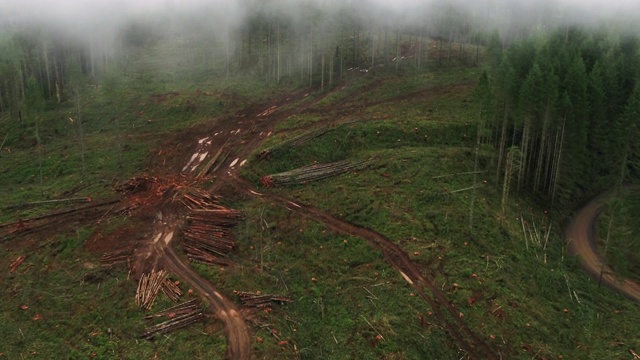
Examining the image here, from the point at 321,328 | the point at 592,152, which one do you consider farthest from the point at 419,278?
the point at 592,152

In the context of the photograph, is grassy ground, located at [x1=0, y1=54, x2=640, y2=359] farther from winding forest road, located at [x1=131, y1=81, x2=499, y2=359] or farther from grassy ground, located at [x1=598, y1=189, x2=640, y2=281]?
grassy ground, located at [x1=598, y1=189, x2=640, y2=281]

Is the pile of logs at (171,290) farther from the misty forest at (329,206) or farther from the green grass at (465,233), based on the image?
the green grass at (465,233)

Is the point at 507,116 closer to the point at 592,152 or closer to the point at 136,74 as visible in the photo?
the point at 592,152

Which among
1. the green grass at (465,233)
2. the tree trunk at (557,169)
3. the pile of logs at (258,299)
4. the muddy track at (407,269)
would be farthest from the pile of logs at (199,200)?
the tree trunk at (557,169)

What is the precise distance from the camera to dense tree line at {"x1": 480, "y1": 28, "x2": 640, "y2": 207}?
4569 cm

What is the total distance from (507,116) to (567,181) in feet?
32.7

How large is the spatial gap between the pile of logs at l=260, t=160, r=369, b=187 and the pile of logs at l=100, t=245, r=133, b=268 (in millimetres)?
15178

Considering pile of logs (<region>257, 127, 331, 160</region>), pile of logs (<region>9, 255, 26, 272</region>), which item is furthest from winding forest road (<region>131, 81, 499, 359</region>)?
pile of logs (<region>9, 255, 26, 272</region>)

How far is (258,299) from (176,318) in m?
5.73

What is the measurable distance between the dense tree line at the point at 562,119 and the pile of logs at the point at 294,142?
755 inches

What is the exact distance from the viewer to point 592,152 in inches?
2078

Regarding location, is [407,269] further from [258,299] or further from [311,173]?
[311,173]

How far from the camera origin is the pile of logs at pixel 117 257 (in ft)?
114

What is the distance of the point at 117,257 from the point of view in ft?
116
